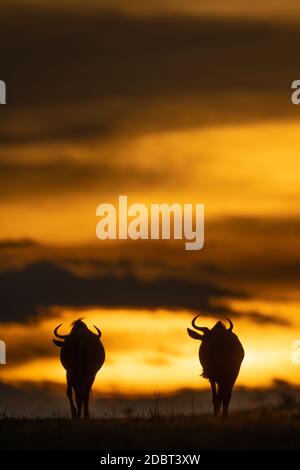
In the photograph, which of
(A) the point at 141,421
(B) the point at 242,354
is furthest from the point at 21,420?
(B) the point at 242,354

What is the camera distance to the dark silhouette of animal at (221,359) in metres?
55.2

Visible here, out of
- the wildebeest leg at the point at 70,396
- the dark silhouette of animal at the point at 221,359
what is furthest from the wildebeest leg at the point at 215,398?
the wildebeest leg at the point at 70,396

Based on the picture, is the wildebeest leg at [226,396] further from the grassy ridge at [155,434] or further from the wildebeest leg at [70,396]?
the grassy ridge at [155,434]

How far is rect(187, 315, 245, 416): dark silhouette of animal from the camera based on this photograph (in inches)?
2172

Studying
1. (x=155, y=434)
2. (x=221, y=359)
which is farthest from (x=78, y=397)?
(x=155, y=434)

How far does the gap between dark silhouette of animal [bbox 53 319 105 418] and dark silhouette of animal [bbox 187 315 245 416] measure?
248 cm

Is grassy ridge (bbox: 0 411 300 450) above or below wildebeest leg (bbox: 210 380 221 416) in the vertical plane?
below

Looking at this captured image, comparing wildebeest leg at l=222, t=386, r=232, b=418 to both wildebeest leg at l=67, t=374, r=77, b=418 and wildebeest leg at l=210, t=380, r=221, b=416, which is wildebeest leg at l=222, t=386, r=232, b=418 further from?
wildebeest leg at l=67, t=374, r=77, b=418

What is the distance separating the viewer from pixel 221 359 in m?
55.3

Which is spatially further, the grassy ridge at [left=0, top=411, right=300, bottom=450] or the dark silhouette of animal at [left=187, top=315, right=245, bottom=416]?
the dark silhouette of animal at [left=187, top=315, right=245, bottom=416]

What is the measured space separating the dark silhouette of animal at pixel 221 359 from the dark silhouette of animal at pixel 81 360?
8.14ft

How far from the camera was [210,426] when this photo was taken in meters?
49.2

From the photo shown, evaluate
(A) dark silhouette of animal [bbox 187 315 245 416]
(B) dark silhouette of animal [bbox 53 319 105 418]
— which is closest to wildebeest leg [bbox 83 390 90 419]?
(B) dark silhouette of animal [bbox 53 319 105 418]

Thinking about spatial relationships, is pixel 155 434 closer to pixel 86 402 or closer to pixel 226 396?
pixel 226 396
